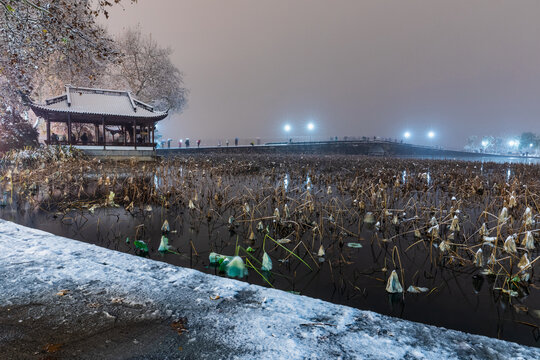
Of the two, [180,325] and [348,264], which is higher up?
[180,325]

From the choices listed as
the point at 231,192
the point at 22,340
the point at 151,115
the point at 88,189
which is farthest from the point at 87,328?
the point at 151,115

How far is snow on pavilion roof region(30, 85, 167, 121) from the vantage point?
909 inches

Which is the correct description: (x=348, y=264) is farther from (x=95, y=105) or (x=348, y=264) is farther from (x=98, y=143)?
(x=95, y=105)

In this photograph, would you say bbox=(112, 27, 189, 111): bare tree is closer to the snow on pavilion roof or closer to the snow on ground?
the snow on pavilion roof

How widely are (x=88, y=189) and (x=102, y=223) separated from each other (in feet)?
14.7

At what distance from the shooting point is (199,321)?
1.89m

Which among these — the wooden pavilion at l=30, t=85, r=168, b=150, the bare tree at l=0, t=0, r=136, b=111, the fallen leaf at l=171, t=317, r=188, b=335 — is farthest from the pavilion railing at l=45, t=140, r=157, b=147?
the fallen leaf at l=171, t=317, r=188, b=335

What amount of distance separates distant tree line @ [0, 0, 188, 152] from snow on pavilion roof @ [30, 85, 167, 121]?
1.60 m

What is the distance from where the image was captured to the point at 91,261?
2920mm

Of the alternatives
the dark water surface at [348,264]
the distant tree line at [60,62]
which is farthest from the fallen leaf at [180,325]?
the distant tree line at [60,62]

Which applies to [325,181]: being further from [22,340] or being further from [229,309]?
[22,340]

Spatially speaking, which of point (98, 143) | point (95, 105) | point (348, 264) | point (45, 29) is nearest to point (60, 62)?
point (95, 105)

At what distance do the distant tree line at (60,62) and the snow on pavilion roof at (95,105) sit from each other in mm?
1596

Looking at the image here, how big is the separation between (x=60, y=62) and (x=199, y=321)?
105ft
